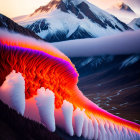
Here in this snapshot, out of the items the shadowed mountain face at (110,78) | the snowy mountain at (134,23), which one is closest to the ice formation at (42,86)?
the shadowed mountain face at (110,78)

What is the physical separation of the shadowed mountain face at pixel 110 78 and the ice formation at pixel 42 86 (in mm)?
3833

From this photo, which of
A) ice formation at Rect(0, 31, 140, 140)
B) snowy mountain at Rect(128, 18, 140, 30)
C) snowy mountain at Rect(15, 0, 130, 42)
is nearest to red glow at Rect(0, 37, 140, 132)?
ice formation at Rect(0, 31, 140, 140)

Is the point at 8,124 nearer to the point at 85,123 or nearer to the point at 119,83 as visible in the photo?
the point at 85,123

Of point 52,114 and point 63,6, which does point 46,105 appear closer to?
point 52,114

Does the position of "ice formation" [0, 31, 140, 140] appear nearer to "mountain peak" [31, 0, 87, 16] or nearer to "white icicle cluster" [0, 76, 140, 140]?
"white icicle cluster" [0, 76, 140, 140]

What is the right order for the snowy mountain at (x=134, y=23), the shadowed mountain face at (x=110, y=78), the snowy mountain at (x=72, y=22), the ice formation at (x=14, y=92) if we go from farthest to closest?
the snowy mountain at (x=134, y=23)
the snowy mountain at (x=72, y=22)
the shadowed mountain face at (x=110, y=78)
the ice formation at (x=14, y=92)

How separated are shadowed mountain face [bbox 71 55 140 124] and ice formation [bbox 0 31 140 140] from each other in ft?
12.6

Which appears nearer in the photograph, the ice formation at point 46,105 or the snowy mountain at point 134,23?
the ice formation at point 46,105

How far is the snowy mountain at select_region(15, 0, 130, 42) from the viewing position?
1808 centimetres

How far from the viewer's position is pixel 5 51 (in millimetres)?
176

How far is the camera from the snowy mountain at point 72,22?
1808cm

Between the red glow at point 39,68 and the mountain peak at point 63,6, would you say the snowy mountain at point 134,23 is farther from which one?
the red glow at point 39,68

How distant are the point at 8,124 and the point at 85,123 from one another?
0.14m

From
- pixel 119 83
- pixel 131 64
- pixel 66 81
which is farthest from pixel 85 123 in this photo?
pixel 131 64
